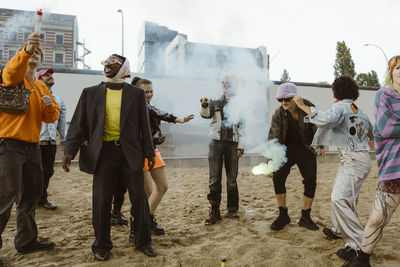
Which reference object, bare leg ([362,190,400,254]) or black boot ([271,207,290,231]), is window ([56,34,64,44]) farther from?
bare leg ([362,190,400,254])

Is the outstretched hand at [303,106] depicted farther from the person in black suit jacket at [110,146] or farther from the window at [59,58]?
the window at [59,58]

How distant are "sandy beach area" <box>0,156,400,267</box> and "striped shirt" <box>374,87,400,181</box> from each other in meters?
1.07

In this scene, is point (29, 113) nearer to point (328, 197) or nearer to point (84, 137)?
point (84, 137)

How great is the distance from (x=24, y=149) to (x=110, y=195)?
961 millimetres

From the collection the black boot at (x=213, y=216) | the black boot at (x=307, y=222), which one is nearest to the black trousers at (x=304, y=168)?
the black boot at (x=307, y=222)

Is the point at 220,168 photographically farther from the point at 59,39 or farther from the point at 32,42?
the point at 59,39

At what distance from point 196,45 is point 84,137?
603 centimetres

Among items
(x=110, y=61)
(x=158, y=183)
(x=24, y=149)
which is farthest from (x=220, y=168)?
(x=24, y=149)

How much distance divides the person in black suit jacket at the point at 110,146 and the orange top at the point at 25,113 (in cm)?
36

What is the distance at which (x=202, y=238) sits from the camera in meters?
3.72

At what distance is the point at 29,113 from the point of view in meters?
3.02

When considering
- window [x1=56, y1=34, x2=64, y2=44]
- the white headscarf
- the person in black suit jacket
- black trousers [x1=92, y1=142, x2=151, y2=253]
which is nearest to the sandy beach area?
black trousers [x1=92, y1=142, x2=151, y2=253]

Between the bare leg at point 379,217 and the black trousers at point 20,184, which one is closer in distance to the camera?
the bare leg at point 379,217

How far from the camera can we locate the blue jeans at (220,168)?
4441 mm
